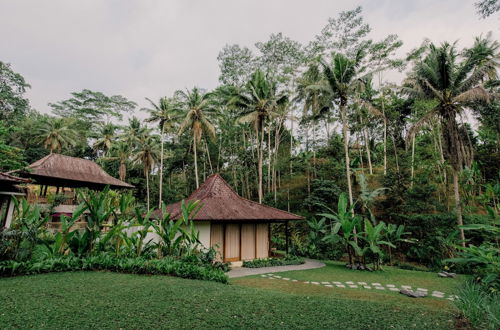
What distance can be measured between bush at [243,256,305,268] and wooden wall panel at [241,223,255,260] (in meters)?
0.49

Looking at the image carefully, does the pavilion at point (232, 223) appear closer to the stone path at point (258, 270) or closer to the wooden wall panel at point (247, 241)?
the wooden wall panel at point (247, 241)

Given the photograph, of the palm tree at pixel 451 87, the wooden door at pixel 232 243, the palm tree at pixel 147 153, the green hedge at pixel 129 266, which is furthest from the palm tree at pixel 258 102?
the palm tree at pixel 147 153

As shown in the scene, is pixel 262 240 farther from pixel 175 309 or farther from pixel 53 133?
pixel 53 133

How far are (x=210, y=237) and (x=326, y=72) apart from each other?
366 inches

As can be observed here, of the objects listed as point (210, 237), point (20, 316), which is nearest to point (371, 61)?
point (210, 237)

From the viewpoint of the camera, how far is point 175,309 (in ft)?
12.8

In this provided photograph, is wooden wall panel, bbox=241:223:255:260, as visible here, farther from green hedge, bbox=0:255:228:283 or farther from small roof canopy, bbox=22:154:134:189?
small roof canopy, bbox=22:154:134:189

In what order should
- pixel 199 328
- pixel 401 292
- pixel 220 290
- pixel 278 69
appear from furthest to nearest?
pixel 278 69
pixel 401 292
pixel 220 290
pixel 199 328

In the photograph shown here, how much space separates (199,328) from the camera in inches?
133

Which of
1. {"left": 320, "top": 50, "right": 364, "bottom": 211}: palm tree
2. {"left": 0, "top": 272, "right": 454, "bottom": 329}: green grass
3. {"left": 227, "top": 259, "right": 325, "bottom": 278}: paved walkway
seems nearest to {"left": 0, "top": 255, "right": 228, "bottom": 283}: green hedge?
{"left": 0, "top": 272, "right": 454, "bottom": 329}: green grass

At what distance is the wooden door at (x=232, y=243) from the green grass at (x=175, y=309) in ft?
19.6

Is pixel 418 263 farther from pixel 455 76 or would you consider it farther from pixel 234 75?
pixel 234 75

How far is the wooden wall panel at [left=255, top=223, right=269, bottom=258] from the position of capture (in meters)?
12.0

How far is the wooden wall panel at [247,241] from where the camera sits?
11.6 metres
